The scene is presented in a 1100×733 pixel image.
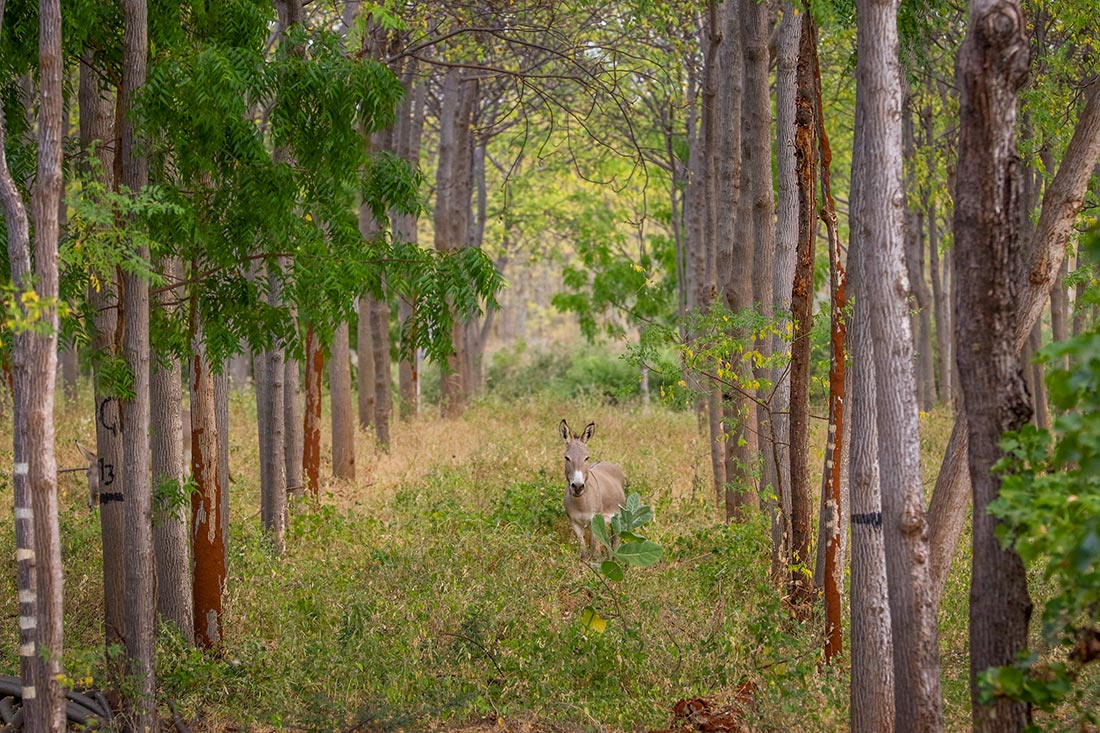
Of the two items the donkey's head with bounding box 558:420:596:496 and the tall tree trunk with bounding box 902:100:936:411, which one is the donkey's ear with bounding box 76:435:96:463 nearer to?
the donkey's head with bounding box 558:420:596:496

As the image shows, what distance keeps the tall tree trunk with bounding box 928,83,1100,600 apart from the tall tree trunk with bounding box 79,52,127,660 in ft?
19.2

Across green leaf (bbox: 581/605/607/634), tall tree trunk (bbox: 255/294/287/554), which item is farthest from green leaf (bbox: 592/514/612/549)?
tall tree trunk (bbox: 255/294/287/554)

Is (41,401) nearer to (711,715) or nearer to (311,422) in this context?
(711,715)

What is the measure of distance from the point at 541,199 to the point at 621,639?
85.1 feet

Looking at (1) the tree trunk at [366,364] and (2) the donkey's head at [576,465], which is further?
(1) the tree trunk at [366,364]

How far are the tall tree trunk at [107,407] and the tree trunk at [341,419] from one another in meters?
8.18

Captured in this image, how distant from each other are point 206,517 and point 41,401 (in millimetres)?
3801

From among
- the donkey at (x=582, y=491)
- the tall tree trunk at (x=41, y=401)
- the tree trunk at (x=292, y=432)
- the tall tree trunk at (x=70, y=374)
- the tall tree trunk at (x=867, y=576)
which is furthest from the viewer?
the tall tree trunk at (x=70, y=374)

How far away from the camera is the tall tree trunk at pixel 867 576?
713cm

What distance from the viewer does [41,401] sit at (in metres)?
6.68

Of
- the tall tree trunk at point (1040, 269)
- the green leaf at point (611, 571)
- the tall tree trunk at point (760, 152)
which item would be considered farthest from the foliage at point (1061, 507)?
the tall tree trunk at point (760, 152)

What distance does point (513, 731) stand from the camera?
26.0 ft

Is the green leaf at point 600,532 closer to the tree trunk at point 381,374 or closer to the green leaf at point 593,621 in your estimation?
the green leaf at point 593,621

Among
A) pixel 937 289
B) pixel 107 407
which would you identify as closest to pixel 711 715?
pixel 107 407
